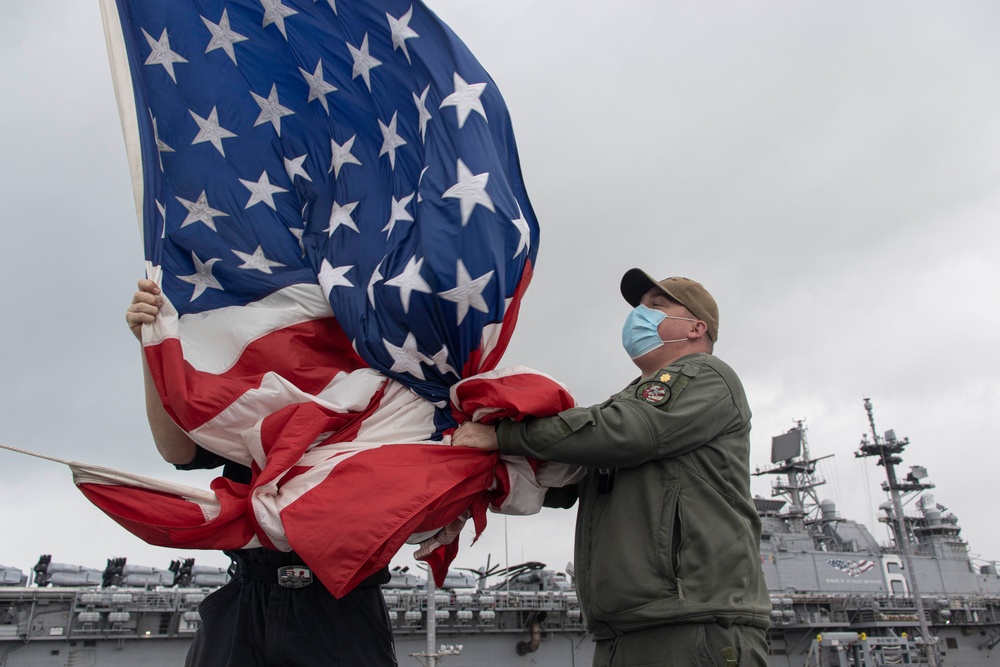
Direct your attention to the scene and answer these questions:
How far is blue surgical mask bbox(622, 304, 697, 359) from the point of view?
315cm

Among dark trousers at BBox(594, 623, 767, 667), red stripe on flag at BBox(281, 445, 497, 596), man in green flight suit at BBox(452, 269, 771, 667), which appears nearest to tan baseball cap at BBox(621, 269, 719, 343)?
man in green flight suit at BBox(452, 269, 771, 667)

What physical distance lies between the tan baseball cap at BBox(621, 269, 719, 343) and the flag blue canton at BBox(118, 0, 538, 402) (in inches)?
22.1

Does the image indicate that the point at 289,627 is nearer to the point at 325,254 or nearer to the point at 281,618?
the point at 281,618

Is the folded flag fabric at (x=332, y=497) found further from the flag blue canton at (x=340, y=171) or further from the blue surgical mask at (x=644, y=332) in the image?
the blue surgical mask at (x=644, y=332)

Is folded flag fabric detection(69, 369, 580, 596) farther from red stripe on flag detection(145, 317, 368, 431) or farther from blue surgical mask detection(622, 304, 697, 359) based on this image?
blue surgical mask detection(622, 304, 697, 359)

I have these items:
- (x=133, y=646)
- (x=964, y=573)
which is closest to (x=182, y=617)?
(x=133, y=646)

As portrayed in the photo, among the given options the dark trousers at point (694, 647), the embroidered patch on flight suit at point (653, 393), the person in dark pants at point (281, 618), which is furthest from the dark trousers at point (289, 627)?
the embroidered patch on flight suit at point (653, 393)

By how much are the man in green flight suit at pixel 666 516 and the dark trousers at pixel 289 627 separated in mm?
799

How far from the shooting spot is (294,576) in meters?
2.69

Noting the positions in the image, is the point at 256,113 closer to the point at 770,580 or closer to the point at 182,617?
the point at 182,617

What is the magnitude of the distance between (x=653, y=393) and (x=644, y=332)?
505mm

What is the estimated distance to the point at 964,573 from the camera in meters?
38.6

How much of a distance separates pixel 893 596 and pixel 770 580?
8.28 m

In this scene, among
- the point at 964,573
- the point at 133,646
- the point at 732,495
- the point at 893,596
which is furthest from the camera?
the point at 964,573
